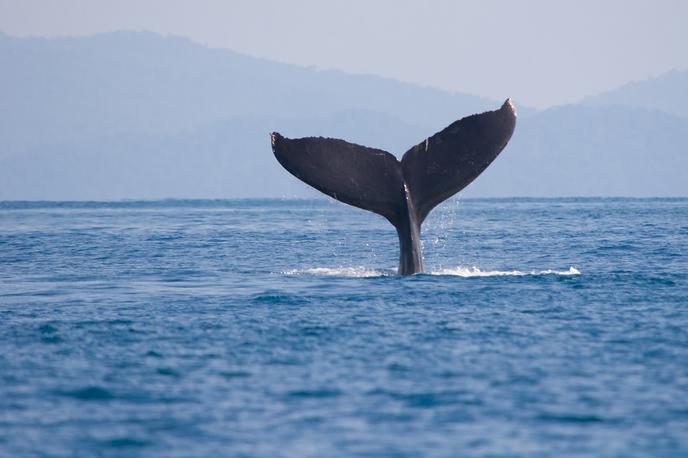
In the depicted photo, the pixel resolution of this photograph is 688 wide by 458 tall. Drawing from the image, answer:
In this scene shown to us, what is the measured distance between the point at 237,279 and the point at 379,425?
36.3ft

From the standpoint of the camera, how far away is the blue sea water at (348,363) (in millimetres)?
8305

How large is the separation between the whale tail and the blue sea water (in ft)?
4.37

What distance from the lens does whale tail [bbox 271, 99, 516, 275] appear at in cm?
1453

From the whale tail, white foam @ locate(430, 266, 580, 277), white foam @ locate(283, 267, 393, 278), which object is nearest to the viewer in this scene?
the whale tail

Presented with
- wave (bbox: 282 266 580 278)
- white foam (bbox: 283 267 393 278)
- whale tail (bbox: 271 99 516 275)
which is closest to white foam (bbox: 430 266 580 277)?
wave (bbox: 282 266 580 278)

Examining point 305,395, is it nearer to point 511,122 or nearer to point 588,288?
point 511,122

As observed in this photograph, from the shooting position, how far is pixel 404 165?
595 inches

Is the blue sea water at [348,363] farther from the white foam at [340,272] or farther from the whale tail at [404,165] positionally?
the whale tail at [404,165]

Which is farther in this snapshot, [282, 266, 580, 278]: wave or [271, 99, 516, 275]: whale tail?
[282, 266, 580, 278]: wave

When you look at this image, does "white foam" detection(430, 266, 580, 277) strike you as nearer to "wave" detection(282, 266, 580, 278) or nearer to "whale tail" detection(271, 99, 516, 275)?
"wave" detection(282, 266, 580, 278)

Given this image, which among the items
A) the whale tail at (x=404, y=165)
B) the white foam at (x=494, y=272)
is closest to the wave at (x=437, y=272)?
the white foam at (x=494, y=272)

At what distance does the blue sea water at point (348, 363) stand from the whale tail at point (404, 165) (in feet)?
4.37

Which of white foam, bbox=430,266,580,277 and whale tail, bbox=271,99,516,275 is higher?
whale tail, bbox=271,99,516,275

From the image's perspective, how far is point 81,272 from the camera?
2142cm
